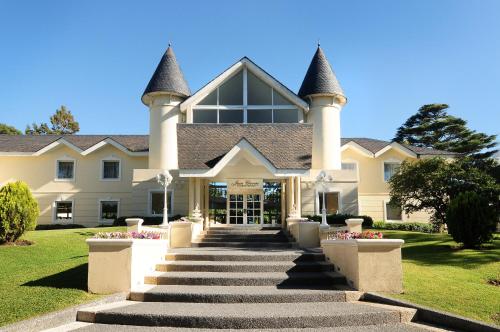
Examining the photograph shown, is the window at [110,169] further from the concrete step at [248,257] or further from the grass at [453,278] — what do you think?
the grass at [453,278]

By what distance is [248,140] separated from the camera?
19.2 meters

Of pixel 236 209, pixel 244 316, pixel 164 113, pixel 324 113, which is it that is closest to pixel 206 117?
pixel 164 113

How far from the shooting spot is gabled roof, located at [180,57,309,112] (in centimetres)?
2216

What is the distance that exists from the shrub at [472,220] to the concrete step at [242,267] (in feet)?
21.6

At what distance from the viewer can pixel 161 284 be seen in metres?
9.02

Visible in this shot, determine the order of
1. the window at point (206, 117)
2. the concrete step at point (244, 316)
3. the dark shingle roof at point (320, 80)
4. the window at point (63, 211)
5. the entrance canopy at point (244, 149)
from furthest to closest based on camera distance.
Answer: the window at point (63, 211), the dark shingle roof at point (320, 80), the window at point (206, 117), the entrance canopy at point (244, 149), the concrete step at point (244, 316)

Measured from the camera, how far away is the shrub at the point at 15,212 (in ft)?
47.5

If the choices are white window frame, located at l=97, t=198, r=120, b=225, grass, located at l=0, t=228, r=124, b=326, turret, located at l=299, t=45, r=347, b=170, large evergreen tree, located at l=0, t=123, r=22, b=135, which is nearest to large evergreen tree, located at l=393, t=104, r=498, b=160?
turret, located at l=299, t=45, r=347, b=170

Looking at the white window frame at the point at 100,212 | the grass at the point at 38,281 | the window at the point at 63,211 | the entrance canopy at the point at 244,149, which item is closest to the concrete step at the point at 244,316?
the grass at the point at 38,281

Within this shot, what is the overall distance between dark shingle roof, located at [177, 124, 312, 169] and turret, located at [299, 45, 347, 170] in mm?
4024

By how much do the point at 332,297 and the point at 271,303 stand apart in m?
1.21

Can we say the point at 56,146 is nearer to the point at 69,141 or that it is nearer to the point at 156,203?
the point at 69,141

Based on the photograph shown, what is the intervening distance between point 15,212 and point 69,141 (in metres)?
14.3

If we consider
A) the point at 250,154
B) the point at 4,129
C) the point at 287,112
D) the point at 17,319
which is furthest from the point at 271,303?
the point at 4,129
